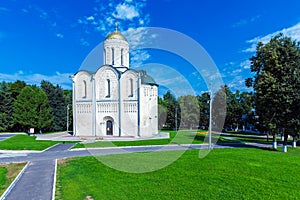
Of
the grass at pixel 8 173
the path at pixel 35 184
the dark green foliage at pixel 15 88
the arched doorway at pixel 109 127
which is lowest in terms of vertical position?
the grass at pixel 8 173

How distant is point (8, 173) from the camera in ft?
39.5

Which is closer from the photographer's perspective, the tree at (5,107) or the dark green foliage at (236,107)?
the tree at (5,107)

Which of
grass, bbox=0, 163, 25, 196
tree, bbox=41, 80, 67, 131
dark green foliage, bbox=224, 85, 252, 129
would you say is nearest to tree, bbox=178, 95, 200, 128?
dark green foliage, bbox=224, 85, 252, 129

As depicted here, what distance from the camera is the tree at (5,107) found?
3856cm

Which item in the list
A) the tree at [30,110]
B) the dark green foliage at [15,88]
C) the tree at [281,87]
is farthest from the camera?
the dark green foliage at [15,88]

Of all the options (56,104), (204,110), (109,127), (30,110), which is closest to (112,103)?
(109,127)

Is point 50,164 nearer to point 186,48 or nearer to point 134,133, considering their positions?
point 186,48

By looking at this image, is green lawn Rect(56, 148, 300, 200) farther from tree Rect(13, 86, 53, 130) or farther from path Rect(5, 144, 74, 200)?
tree Rect(13, 86, 53, 130)

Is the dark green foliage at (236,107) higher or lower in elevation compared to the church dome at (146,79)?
lower

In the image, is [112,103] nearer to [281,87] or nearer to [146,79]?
[146,79]

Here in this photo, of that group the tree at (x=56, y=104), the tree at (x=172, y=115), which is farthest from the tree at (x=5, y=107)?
the tree at (x=172, y=115)

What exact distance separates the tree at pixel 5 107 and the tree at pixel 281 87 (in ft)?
137

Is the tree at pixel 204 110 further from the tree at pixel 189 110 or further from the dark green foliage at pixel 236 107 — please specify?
the dark green foliage at pixel 236 107

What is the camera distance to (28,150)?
62.7ft
